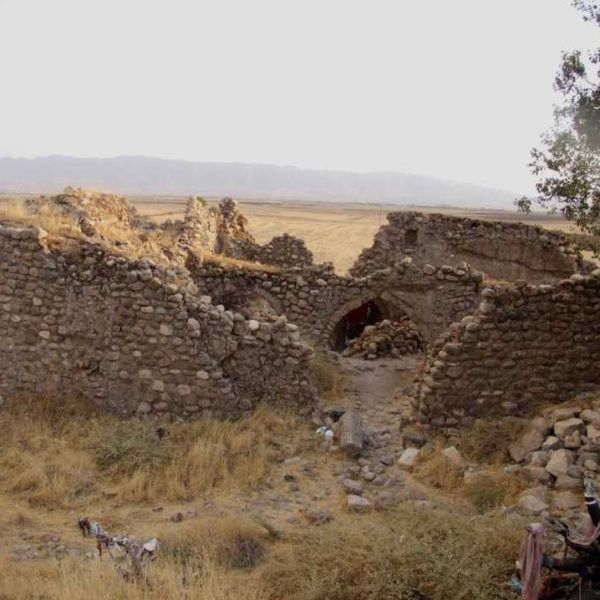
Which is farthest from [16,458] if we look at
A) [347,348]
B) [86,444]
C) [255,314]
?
[347,348]

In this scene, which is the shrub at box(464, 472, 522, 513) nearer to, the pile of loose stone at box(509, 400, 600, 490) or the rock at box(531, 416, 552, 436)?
the pile of loose stone at box(509, 400, 600, 490)

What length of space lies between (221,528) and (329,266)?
8087 millimetres

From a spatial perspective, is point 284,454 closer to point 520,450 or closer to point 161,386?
point 161,386

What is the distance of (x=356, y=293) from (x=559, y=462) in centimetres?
649

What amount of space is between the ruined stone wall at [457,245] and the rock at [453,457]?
→ 33.8ft

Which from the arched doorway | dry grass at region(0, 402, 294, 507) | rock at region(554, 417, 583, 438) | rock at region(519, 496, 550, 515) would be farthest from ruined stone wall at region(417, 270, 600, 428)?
the arched doorway

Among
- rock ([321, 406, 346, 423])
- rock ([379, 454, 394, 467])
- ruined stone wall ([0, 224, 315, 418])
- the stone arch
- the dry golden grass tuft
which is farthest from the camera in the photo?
the stone arch

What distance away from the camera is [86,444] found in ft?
30.2

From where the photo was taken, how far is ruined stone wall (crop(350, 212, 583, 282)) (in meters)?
18.9

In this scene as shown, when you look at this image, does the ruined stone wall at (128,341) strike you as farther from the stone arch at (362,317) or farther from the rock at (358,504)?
the stone arch at (362,317)

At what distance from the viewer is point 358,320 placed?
18109 millimetres

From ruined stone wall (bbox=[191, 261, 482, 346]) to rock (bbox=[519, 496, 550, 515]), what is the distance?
6.62 m

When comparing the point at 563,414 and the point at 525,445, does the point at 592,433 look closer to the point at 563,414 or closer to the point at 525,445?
the point at 563,414

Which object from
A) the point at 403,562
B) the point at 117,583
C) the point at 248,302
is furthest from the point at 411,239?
the point at 117,583
